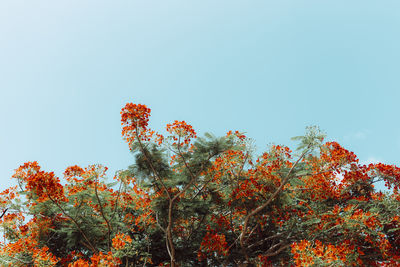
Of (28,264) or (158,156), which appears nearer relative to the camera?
(158,156)

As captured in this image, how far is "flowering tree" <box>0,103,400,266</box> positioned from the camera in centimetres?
647

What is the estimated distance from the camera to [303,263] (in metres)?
5.71

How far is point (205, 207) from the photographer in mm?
7898

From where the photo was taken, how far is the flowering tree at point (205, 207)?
6.47 m

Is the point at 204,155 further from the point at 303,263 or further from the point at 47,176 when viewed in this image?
the point at 47,176

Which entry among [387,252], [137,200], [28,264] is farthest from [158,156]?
[387,252]

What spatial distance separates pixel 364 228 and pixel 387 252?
145cm

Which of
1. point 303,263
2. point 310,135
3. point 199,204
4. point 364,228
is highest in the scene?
point 310,135

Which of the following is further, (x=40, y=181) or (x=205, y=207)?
(x=205, y=207)

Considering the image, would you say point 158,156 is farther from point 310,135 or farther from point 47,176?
point 310,135

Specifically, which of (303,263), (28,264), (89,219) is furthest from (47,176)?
(303,263)

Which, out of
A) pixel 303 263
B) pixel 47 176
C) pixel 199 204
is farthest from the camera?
pixel 199 204

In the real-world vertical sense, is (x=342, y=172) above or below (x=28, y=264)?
above

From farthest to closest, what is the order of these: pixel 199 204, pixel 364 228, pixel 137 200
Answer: pixel 137 200, pixel 199 204, pixel 364 228
